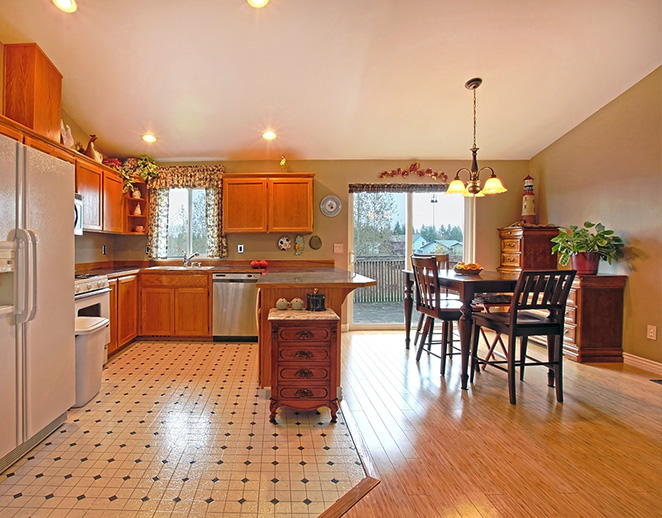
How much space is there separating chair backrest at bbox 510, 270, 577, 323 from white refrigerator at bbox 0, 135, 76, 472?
116 inches

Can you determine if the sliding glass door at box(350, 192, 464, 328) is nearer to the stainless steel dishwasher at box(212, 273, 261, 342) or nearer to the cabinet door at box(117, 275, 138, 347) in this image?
the stainless steel dishwasher at box(212, 273, 261, 342)

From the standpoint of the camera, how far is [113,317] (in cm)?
359

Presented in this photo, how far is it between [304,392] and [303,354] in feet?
0.80

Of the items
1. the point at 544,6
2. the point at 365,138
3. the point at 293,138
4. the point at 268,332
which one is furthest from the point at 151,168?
the point at 544,6

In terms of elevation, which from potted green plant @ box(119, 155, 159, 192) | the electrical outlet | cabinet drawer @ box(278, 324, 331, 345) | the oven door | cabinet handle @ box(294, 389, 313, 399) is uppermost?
potted green plant @ box(119, 155, 159, 192)

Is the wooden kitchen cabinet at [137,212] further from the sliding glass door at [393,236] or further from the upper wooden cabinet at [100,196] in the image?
the sliding glass door at [393,236]

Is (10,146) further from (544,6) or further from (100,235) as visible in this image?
(544,6)

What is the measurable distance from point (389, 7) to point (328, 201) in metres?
2.38

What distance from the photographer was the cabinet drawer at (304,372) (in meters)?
2.19

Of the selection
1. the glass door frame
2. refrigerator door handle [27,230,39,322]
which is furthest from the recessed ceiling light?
the glass door frame

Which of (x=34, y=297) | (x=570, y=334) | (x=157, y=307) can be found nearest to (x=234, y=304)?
(x=157, y=307)

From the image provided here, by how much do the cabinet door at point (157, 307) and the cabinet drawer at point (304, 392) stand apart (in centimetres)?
248

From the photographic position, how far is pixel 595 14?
8.75ft

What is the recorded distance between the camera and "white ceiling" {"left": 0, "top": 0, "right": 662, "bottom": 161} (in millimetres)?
2643
